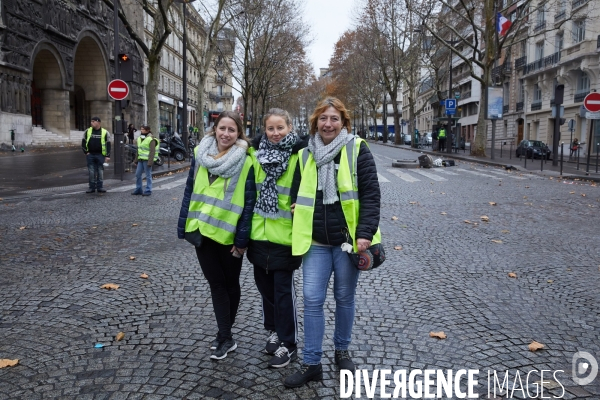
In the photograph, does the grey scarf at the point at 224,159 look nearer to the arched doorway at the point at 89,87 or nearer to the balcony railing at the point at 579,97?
the balcony railing at the point at 579,97

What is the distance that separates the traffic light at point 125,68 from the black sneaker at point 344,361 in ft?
49.6

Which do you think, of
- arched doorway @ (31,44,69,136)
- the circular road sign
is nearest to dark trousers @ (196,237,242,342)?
the circular road sign

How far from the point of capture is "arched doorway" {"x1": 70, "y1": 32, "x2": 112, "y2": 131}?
142 ft

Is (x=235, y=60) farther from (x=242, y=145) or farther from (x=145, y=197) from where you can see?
(x=242, y=145)

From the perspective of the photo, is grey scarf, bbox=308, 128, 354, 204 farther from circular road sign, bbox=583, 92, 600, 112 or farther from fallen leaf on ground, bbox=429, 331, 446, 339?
circular road sign, bbox=583, 92, 600, 112

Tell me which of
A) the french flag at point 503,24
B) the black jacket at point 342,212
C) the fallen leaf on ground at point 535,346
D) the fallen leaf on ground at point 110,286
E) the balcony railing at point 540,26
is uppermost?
the balcony railing at point 540,26

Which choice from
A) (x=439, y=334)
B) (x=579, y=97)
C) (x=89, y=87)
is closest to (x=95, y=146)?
(x=439, y=334)

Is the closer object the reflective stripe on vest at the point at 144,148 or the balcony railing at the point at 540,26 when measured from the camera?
the reflective stripe on vest at the point at 144,148

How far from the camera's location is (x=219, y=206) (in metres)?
3.43

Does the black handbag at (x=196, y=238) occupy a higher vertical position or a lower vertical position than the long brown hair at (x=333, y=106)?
lower

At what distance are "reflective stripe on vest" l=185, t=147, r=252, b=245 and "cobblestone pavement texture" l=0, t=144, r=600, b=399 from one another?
86 centimetres

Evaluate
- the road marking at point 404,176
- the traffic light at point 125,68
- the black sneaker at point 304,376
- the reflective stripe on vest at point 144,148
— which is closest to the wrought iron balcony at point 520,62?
the road marking at point 404,176

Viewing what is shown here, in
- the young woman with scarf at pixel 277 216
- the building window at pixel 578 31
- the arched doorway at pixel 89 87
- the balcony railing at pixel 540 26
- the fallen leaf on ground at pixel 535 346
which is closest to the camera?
the young woman with scarf at pixel 277 216

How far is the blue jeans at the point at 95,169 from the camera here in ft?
41.6
